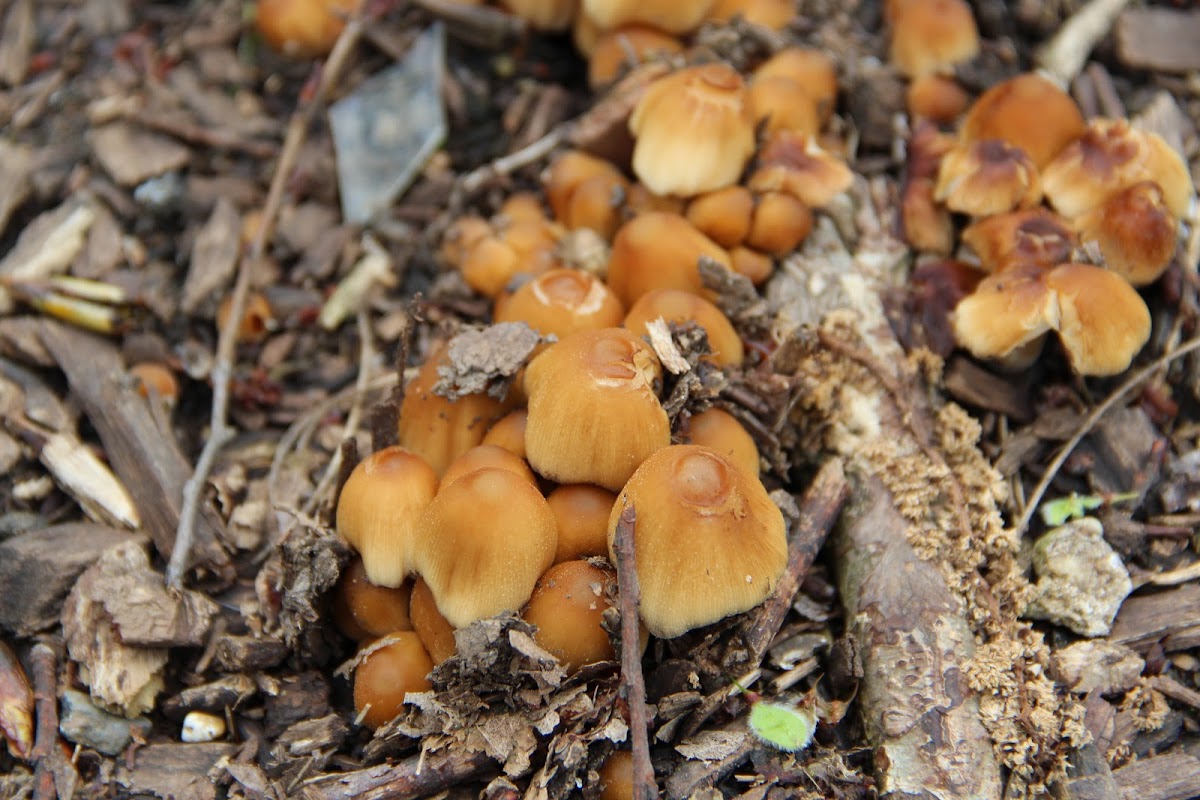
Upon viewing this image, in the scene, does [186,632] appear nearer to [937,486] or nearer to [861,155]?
[937,486]

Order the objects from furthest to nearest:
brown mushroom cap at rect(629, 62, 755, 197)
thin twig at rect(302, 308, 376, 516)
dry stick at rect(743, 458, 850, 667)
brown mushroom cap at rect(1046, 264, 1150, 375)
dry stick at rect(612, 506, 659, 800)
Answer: brown mushroom cap at rect(629, 62, 755, 197), thin twig at rect(302, 308, 376, 516), brown mushroom cap at rect(1046, 264, 1150, 375), dry stick at rect(743, 458, 850, 667), dry stick at rect(612, 506, 659, 800)

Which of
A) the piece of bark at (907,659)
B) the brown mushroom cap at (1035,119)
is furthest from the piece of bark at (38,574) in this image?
the brown mushroom cap at (1035,119)

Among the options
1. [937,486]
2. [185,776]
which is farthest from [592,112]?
[185,776]

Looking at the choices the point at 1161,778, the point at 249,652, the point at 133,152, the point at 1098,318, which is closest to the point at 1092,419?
the point at 1098,318

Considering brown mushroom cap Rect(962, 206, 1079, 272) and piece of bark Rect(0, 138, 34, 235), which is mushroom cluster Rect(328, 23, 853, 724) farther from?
piece of bark Rect(0, 138, 34, 235)

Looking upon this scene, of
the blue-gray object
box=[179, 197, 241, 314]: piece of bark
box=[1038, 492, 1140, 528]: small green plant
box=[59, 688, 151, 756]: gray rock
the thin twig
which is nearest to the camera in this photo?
box=[59, 688, 151, 756]: gray rock

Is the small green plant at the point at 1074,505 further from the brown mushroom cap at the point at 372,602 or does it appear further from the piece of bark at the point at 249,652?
the piece of bark at the point at 249,652

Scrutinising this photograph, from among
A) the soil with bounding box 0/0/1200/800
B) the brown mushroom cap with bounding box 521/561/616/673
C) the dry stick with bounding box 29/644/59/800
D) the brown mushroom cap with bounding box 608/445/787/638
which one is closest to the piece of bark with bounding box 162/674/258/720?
the soil with bounding box 0/0/1200/800
